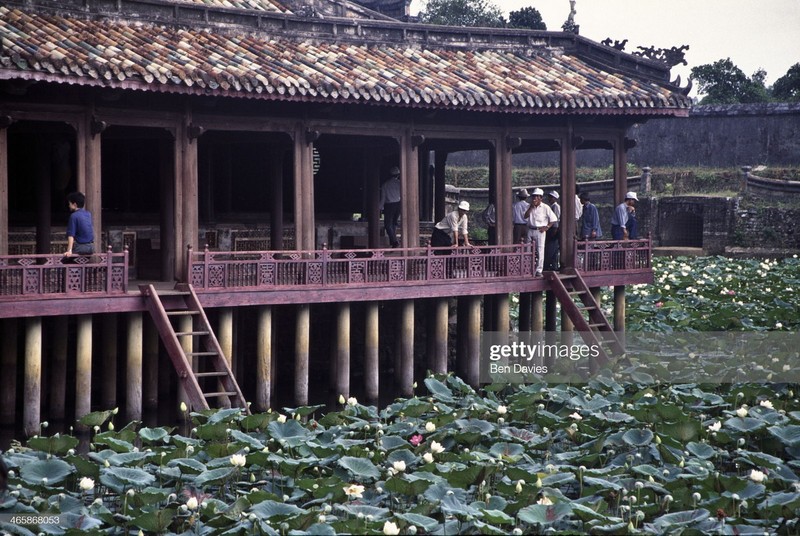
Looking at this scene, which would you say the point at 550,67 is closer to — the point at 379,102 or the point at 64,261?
the point at 379,102

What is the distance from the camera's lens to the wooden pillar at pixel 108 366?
1611 cm

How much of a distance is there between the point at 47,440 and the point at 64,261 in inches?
186

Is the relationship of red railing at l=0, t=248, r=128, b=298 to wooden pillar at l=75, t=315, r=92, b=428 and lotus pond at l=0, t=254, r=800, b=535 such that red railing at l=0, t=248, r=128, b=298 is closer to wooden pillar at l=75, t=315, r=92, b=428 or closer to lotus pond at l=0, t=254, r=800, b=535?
wooden pillar at l=75, t=315, r=92, b=428

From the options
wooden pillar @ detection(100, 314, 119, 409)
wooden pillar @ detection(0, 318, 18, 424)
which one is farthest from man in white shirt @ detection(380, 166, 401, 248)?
wooden pillar @ detection(0, 318, 18, 424)

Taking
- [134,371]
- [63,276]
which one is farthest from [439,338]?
[63,276]

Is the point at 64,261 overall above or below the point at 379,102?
below

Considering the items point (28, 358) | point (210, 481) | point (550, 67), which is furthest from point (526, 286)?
point (210, 481)

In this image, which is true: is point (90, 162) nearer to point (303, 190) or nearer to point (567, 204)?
point (303, 190)

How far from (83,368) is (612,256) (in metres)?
9.18

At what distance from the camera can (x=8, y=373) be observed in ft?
50.7

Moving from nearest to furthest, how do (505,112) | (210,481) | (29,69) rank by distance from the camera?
(210,481) → (29,69) → (505,112)

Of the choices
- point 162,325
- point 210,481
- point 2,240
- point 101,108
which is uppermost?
point 101,108

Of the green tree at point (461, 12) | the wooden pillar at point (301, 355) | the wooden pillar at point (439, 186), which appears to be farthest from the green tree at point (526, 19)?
the wooden pillar at point (301, 355)

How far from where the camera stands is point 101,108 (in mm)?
15539
